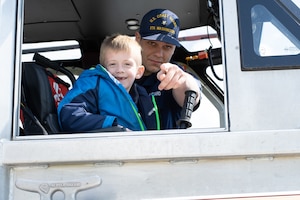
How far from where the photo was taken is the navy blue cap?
2678 mm

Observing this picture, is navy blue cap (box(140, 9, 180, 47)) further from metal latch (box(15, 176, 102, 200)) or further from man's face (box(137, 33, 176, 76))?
metal latch (box(15, 176, 102, 200))

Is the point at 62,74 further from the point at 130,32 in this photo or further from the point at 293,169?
the point at 293,169

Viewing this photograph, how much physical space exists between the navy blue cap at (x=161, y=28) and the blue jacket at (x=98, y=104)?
573 mm

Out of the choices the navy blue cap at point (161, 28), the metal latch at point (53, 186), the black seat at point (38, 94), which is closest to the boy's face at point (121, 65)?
the black seat at point (38, 94)

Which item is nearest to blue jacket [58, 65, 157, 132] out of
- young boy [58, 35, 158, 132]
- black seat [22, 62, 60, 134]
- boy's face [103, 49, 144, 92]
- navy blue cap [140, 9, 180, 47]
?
young boy [58, 35, 158, 132]

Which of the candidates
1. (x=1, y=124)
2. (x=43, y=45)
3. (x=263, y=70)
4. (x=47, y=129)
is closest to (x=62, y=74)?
(x=43, y=45)

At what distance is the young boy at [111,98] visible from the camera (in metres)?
2.01

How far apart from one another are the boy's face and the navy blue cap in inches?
15.6

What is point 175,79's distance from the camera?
6.82 ft

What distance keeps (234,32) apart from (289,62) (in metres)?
0.20

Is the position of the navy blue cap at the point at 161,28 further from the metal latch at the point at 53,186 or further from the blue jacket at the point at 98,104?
the metal latch at the point at 53,186

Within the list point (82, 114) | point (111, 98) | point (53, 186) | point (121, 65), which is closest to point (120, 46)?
point (121, 65)

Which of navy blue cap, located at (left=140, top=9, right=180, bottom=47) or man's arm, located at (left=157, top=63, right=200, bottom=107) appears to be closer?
man's arm, located at (left=157, top=63, right=200, bottom=107)

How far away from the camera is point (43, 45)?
140 inches
